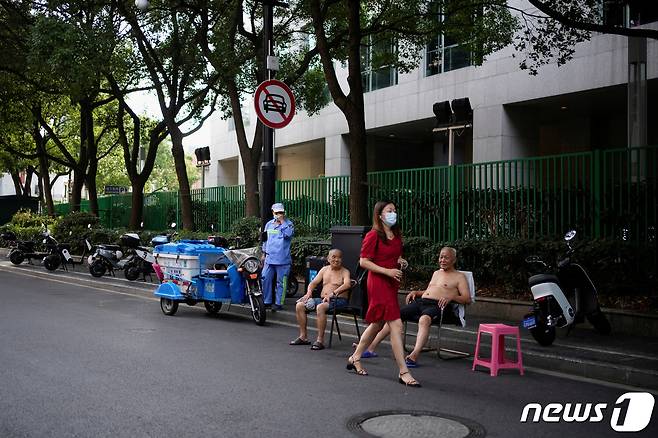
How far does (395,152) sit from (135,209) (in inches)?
471

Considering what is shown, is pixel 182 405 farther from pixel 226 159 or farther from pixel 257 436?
pixel 226 159

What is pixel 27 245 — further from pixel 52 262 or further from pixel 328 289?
pixel 328 289

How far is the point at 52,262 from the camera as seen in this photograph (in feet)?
69.4

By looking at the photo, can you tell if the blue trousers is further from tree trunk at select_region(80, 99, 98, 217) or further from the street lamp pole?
tree trunk at select_region(80, 99, 98, 217)

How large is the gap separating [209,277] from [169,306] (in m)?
1.02

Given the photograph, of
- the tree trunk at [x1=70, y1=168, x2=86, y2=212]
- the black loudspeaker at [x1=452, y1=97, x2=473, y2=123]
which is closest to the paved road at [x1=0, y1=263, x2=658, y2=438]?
the black loudspeaker at [x1=452, y1=97, x2=473, y2=123]

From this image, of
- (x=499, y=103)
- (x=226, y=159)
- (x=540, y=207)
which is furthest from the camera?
(x=226, y=159)

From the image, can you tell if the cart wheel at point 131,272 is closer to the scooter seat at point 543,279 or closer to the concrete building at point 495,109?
the concrete building at point 495,109

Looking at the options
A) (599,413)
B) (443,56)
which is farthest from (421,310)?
(443,56)

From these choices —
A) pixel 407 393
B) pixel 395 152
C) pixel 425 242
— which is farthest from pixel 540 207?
pixel 395 152

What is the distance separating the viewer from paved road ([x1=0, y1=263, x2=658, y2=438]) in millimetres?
5219

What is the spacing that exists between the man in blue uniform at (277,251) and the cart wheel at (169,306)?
1.54 m

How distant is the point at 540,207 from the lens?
38.0 feet

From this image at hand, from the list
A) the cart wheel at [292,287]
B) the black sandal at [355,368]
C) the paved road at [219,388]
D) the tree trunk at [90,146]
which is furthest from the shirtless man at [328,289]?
the tree trunk at [90,146]
